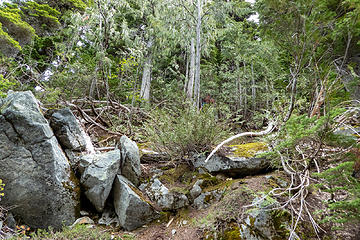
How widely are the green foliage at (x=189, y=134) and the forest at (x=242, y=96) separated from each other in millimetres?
19

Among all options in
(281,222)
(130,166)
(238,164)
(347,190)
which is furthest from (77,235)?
(347,190)

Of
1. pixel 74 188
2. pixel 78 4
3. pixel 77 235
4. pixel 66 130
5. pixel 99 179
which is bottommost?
pixel 77 235

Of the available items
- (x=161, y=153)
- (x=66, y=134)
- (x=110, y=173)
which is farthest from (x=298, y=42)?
(x=66, y=134)

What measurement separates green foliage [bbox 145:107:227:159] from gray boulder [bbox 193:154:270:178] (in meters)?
0.26

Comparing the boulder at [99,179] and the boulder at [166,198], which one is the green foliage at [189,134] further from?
the boulder at [99,179]

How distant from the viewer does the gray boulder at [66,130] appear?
3371 millimetres

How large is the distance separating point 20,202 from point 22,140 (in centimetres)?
91

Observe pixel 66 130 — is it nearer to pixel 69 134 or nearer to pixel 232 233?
pixel 69 134

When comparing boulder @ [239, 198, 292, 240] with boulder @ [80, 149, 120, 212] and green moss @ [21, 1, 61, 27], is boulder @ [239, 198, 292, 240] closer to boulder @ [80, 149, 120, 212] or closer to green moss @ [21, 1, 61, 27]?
boulder @ [80, 149, 120, 212]

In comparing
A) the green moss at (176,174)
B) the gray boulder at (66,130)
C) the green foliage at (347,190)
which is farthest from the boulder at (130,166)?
the green foliage at (347,190)

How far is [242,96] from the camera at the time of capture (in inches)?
360

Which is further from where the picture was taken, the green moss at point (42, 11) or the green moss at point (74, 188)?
the green moss at point (42, 11)

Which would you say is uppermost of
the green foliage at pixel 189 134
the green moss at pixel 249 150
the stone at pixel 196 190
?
the green foliage at pixel 189 134

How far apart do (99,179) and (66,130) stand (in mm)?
1211
